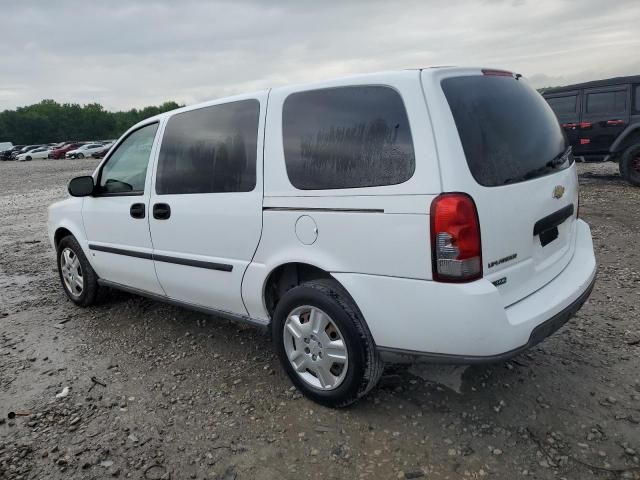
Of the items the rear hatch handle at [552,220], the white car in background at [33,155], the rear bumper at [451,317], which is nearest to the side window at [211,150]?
the rear bumper at [451,317]

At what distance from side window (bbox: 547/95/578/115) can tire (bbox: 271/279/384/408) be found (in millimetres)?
9583

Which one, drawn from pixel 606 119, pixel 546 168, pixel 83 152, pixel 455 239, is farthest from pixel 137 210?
pixel 83 152

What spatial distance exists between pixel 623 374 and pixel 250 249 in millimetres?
2367

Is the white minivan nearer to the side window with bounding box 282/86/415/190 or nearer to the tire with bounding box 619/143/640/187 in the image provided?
the side window with bounding box 282/86/415/190

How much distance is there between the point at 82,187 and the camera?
4.26 m

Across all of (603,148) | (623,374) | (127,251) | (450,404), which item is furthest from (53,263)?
(603,148)

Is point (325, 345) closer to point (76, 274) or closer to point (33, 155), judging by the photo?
point (76, 274)

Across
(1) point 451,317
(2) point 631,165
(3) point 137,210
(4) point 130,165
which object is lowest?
(2) point 631,165

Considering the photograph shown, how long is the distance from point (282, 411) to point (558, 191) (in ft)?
6.50

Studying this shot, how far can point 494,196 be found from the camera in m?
2.43

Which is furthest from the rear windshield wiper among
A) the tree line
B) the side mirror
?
the tree line

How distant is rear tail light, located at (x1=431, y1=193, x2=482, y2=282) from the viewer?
2.32 metres

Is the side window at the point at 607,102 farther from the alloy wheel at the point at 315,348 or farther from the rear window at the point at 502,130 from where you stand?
the alloy wheel at the point at 315,348

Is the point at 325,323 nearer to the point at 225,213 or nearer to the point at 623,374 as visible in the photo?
the point at 225,213
